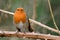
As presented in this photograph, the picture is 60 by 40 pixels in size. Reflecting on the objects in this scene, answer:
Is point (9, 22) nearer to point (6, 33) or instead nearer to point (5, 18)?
point (5, 18)

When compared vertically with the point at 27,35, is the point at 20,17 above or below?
above

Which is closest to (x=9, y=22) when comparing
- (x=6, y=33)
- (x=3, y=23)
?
(x=3, y=23)

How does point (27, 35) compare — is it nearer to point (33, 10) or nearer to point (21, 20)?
point (21, 20)

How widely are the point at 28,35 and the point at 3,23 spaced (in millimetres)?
1241

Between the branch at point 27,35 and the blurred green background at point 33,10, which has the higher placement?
the blurred green background at point 33,10

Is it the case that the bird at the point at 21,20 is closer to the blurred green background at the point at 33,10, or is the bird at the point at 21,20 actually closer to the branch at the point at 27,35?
the branch at the point at 27,35

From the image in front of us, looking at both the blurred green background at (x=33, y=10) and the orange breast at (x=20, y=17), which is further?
the blurred green background at (x=33, y=10)

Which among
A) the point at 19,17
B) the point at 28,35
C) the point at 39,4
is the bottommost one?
the point at 28,35

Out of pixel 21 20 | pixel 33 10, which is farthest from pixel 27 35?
pixel 33 10

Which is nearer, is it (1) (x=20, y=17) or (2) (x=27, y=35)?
(2) (x=27, y=35)

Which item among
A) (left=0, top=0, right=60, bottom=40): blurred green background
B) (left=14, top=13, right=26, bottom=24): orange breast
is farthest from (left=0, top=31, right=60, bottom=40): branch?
(left=0, top=0, right=60, bottom=40): blurred green background

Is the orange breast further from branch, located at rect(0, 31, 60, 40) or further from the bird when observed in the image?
branch, located at rect(0, 31, 60, 40)

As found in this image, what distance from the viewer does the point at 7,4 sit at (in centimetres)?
329

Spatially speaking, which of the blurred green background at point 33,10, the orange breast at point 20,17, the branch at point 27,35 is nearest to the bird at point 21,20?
the orange breast at point 20,17
